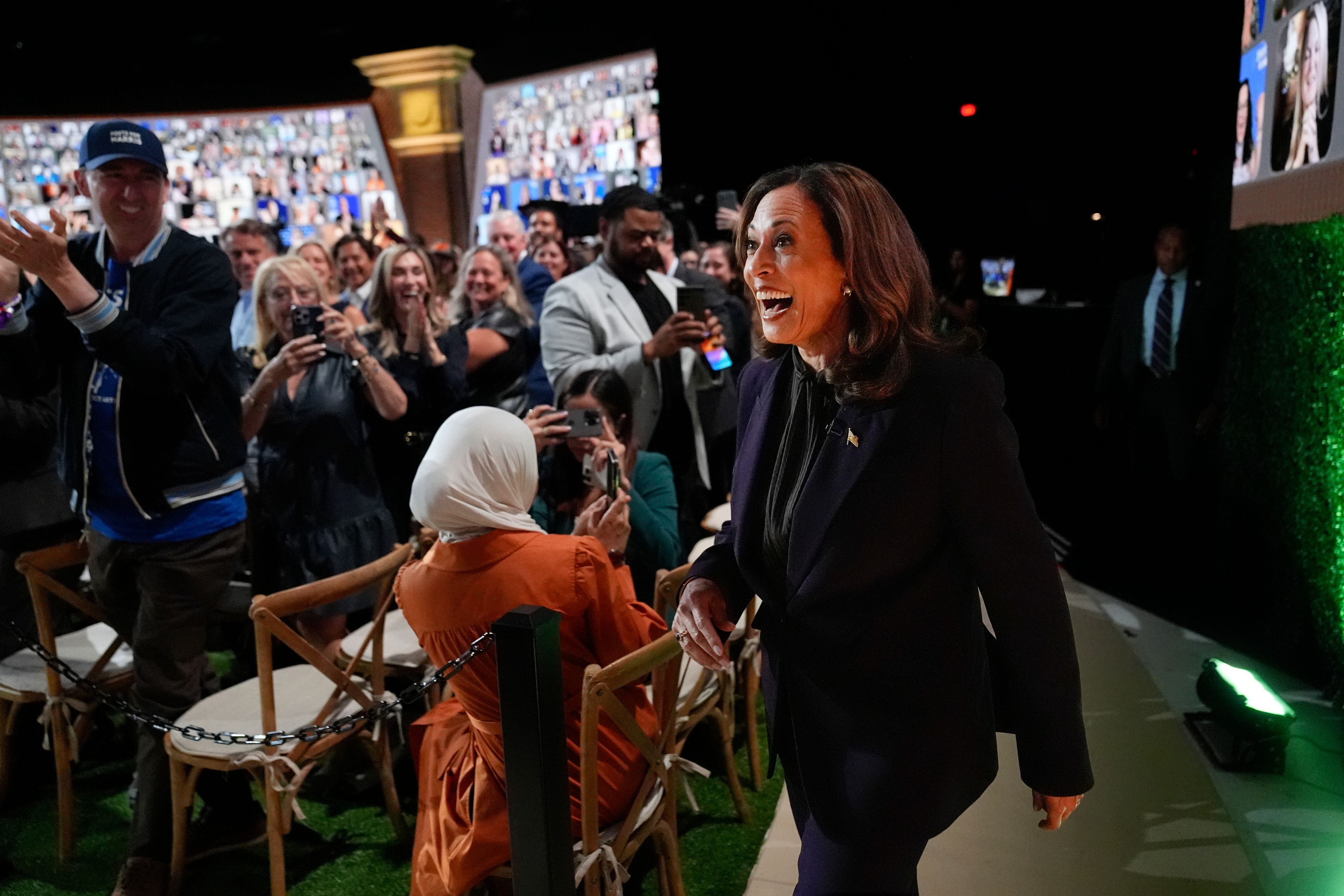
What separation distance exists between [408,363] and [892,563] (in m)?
2.68

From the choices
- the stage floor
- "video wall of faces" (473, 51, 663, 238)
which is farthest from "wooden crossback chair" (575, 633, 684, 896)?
"video wall of faces" (473, 51, 663, 238)

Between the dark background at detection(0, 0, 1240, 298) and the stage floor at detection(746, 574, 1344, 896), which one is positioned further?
the dark background at detection(0, 0, 1240, 298)

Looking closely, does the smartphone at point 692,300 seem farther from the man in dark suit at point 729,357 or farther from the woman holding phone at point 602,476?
the woman holding phone at point 602,476

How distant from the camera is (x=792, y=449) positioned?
146 cm

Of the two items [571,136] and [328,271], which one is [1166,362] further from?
[571,136]

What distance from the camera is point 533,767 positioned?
1.65 metres

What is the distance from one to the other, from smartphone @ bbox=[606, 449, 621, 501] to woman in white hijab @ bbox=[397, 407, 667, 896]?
1.56 ft

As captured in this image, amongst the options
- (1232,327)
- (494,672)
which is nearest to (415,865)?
(494,672)

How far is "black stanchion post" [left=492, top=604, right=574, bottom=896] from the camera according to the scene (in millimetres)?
1601

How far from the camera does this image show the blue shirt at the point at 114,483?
2.44m

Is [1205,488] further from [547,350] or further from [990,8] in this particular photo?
[990,8]

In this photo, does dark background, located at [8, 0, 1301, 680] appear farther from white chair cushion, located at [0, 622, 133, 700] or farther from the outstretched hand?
white chair cushion, located at [0, 622, 133, 700]

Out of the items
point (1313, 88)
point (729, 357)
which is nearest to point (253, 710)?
point (729, 357)

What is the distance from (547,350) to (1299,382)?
2.70m
